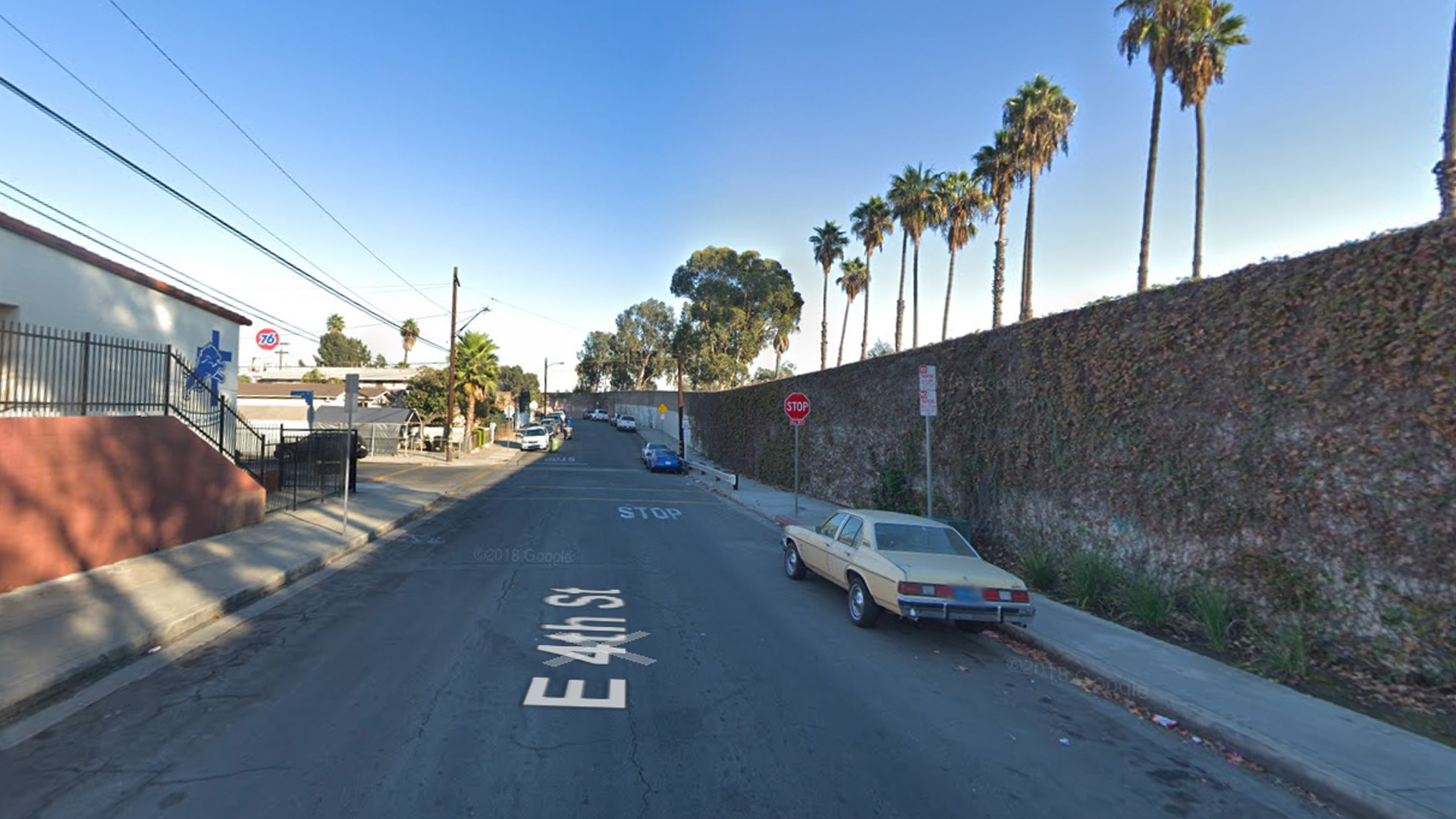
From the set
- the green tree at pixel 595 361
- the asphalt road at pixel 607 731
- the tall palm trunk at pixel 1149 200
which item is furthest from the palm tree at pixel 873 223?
the green tree at pixel 595 361

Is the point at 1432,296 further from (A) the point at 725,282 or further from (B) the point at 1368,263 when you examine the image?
(A) the point at 725,282

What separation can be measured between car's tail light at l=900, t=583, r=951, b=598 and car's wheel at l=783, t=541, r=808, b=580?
334cm

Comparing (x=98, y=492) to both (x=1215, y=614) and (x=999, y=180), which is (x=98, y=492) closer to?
(x=1215, y=614)

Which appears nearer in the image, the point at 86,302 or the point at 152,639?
the point at 152,639

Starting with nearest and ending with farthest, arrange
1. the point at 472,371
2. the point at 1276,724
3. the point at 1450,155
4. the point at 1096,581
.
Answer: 1. the point at 1276,724
2. the point at 1096,581
3. the point at 1450,155
4. the point at 472,371

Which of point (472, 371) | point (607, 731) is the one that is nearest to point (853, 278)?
point (472, 371)

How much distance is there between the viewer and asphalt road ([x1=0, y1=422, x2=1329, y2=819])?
4.06 meters

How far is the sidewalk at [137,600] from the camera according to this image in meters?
5.82

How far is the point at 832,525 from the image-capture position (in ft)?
32.6

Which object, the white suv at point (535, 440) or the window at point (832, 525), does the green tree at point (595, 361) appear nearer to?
the white suv at point (535, 440)

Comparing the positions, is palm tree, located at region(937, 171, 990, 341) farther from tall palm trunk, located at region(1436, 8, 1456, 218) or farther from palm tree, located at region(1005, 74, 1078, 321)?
tall palm trunk, located at region(1436, 8, 1456, 218)

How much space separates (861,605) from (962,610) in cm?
128

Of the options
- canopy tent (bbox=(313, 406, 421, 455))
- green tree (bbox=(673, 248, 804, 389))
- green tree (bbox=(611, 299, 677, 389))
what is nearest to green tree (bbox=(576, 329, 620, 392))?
green tree (bbox=(611, 299, 677, 389))

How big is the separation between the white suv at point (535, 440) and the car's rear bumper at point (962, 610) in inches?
1673
